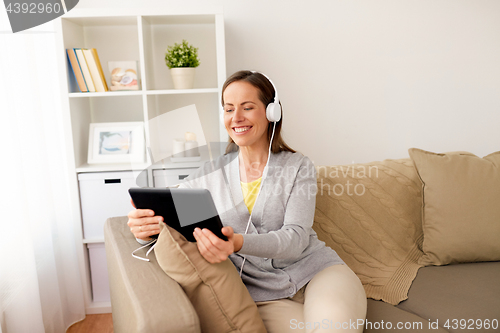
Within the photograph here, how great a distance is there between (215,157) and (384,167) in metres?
0.76

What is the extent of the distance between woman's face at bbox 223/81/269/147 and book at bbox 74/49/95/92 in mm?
891

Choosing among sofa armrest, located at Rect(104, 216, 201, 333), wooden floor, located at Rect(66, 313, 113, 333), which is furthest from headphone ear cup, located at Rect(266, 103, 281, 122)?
wooden floor, located at Rect(66, 313, 113, 333)

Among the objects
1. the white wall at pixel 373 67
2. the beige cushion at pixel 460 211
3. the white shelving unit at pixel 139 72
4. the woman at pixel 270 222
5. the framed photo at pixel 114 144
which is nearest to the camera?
the woman at pixel 270 222

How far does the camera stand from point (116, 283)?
45.1 inches

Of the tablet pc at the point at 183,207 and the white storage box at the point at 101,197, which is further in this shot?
the white storage box at the point at 101,197

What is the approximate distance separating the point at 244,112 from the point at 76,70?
1.01m

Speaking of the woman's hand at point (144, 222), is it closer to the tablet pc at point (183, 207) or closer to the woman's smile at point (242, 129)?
the tablet pc at point (183, 207)

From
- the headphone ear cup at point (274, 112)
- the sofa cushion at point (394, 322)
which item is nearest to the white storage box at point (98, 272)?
the headphone ear cup at point (274, 112)

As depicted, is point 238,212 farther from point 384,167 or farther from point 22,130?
point 22,130

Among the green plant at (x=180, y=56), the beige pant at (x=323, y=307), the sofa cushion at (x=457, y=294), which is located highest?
the green plant at (x=180, y=56)

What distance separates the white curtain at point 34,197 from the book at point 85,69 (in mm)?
113

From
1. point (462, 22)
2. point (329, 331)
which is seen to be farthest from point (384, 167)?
point (462, 22)

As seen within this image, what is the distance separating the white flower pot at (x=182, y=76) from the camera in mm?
1861

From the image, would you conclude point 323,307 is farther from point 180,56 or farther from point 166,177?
point 180,56
